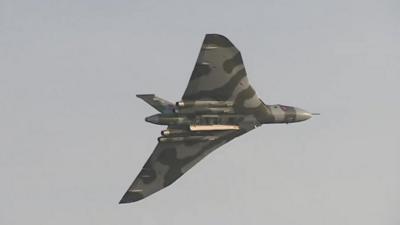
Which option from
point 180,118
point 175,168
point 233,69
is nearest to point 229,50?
point 233,69

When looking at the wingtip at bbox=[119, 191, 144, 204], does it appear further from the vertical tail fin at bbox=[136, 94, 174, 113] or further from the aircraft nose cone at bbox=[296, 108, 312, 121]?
the aircraft nose cone at bbox=[296, 108, 312, 121]

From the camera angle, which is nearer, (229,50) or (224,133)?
(229,50)

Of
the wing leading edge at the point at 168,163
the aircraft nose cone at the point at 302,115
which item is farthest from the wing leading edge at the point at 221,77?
the aircraft nose cone at the point at 302,115

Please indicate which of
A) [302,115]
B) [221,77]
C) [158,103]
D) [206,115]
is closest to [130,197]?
[158,103]

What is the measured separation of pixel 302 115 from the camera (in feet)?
234

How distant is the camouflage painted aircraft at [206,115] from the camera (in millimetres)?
64688

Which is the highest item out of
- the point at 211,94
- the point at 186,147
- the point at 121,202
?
the point at 211,94

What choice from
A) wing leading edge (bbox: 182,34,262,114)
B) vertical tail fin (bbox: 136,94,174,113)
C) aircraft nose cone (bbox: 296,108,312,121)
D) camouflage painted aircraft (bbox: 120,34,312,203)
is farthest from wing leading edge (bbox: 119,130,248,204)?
aircraft nose cone (bbox: 296,108,312,121)

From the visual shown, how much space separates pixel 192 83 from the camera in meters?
64.9

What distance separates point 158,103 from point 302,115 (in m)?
14.4

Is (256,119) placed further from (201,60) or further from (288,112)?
(201,60)

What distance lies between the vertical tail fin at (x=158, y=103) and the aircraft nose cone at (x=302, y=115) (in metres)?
12.9

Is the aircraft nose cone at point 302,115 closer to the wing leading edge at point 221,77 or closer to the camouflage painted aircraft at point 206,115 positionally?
the camouflage painted aircraft at point 206,115

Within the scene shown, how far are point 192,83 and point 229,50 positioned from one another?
13.7 feet
